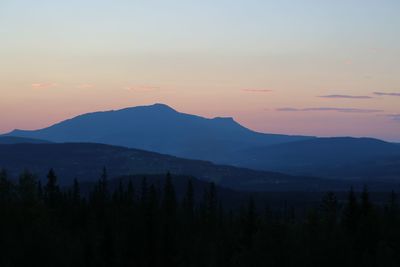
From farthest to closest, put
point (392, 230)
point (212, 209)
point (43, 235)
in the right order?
point (212, 209) → point (392, 230) → point (43, 235)

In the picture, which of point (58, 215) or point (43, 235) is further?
point (58, 215)

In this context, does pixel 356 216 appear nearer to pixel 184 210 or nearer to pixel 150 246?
pixel 150 246

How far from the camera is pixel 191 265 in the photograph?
241ft

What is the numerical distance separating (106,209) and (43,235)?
823 inches

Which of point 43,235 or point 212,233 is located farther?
point 212,233

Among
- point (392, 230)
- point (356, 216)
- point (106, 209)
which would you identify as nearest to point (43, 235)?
point (106, 209)

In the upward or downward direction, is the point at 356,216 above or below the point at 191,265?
above

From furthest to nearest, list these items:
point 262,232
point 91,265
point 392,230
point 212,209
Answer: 1. point 212,209
2. point 392,230
3. point 262,232
4. point 91,265

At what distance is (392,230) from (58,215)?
1920 inches

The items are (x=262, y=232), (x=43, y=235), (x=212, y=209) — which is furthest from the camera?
(x=212, y=209)

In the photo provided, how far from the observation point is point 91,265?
58.3 m

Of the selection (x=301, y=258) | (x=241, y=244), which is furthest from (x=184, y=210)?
(x=301, y=258)

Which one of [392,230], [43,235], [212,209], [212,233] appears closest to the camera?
[43,235]

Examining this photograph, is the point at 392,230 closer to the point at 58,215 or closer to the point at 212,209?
the point at 212,209
